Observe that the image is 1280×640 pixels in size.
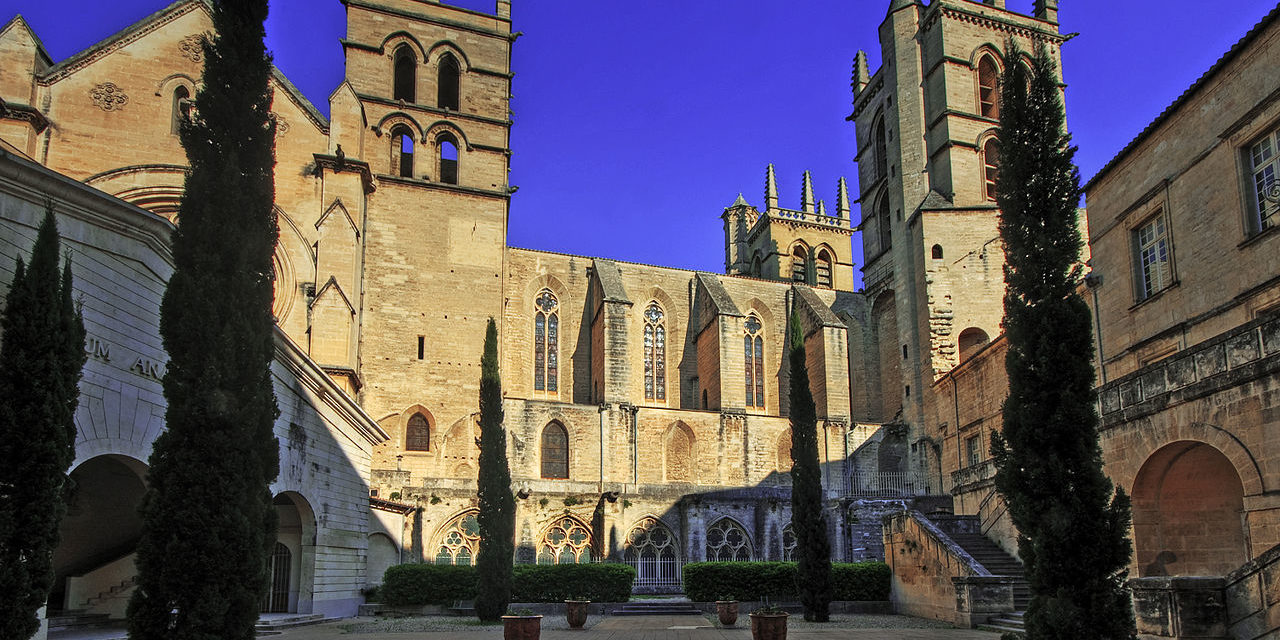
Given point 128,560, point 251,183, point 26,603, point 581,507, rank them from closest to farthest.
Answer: point 26,603, point 251,183, point 128,560, point 581,507

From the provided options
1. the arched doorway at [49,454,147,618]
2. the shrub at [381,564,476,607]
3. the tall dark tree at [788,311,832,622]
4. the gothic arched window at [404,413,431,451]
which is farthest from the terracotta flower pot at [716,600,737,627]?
the gothic arched window at [404,413,431,451]

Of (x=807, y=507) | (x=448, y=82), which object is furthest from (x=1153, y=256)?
(x=448, y=82)

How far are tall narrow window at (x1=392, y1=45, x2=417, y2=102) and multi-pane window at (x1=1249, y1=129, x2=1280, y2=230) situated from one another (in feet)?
87.2

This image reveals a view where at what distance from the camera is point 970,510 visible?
1983 centimetres

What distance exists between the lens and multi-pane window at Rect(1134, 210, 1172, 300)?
17.9 m

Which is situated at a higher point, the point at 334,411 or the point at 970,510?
the point at 334,411

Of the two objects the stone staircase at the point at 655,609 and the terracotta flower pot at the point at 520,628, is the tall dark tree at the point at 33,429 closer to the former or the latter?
the terracotta flower pot at the point at 520,628

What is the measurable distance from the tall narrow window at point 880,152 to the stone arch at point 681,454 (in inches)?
591

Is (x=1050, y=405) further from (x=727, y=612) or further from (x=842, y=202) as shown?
(x=842, y=202)

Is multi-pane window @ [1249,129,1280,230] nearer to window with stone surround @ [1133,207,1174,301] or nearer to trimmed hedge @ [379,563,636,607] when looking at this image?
window with stone surround @ [1133,207,1174,301]

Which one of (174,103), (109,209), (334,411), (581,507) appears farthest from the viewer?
(581,507)

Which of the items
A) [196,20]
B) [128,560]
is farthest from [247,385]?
[196,20]

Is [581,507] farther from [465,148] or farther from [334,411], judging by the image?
[465,148]

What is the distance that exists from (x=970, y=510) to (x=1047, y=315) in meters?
11.5
